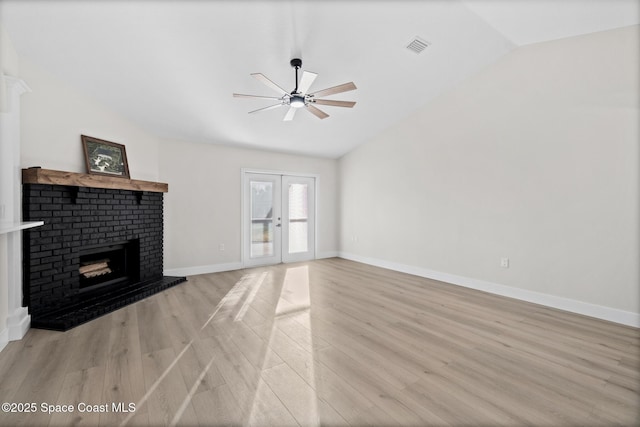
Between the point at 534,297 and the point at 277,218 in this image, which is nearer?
the point at 534,297

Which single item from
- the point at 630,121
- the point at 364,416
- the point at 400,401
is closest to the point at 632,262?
the point at 630,121

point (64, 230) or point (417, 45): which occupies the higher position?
point (417, 45)

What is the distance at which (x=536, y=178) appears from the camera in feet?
11.6

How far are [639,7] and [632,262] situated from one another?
2466mm

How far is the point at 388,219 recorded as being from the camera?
5.45 metres

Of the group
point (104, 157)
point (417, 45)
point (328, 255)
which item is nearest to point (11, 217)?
point (104, 157)

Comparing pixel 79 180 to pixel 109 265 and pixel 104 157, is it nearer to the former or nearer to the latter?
pixel 104 157

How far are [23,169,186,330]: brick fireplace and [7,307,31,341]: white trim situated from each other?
0.13 meters

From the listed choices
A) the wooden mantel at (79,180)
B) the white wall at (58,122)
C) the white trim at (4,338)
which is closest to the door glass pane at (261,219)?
the wooden mantel at (79,180)

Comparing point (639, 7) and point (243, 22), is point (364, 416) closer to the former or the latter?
point (243, 22)

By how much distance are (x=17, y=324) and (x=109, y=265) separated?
138cm

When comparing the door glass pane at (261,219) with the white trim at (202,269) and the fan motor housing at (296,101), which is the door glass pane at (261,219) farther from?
the fan motor housing at (296,101)

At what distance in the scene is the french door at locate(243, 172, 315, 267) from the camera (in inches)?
217

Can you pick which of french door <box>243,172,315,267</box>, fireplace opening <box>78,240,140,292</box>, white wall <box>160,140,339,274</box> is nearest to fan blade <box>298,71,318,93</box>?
white wall <box>160,140,339,274</box>
